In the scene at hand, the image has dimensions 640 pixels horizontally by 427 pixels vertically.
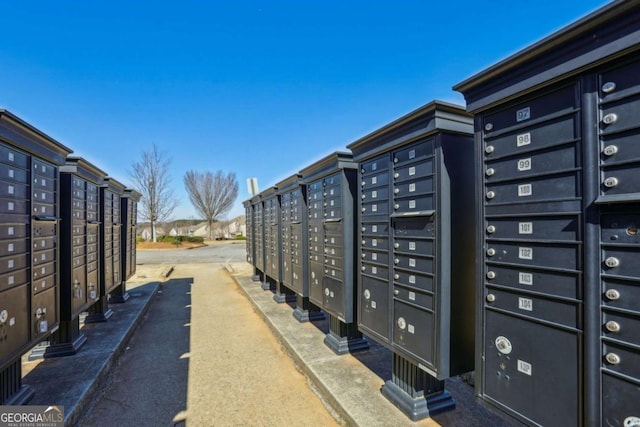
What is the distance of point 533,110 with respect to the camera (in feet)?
6.23

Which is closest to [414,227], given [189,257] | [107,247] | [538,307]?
[538,307]

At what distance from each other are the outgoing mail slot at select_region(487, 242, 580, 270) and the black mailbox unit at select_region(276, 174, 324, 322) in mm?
3808

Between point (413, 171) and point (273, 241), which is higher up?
point (413, 171)

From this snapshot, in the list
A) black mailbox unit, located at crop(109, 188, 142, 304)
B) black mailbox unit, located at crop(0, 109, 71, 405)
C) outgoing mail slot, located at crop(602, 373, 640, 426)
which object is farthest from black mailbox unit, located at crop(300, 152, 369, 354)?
black mailbox unit, located at crop(109, 188, 142, 304)

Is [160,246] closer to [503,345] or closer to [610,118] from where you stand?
[503,345]

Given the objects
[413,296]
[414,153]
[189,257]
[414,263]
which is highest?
[414,153]

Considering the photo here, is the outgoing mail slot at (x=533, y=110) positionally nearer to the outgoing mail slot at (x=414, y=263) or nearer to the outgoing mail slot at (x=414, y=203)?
the outgoing mail slot at (x=414, y=203)

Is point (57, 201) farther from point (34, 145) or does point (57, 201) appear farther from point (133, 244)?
point (133, 244)

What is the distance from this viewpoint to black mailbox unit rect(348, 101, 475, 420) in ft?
8.56

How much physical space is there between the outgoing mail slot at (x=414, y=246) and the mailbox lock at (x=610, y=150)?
1312 mm

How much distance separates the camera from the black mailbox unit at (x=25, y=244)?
2.84 m

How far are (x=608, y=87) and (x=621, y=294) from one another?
974 millimetres

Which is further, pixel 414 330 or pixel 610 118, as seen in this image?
pixel 414 330

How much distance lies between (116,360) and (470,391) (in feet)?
15.5
